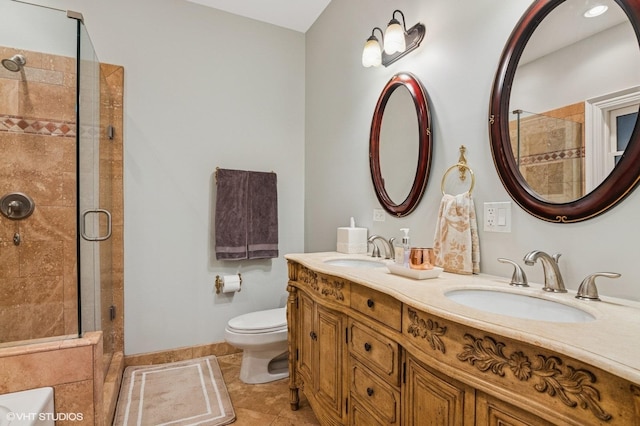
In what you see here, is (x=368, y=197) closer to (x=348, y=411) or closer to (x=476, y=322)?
(x=348, y=411)

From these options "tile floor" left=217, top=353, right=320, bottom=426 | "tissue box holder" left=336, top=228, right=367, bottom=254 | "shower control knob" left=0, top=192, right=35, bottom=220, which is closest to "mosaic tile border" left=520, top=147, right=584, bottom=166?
"tissue box holder" left=336, top=228, right=367, bottom=254

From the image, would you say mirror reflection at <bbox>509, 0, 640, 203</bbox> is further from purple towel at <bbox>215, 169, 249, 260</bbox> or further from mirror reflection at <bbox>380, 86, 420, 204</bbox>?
purple towel at <bbox>215, 169, 249, 260</bbox>

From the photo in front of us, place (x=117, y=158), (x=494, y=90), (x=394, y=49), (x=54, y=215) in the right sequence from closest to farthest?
(x=494, y=90) → (x=394, y=49) → (x=54, y=215) → (x=117, y=158)

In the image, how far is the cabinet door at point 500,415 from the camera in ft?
2.18

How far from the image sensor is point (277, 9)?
105 inches

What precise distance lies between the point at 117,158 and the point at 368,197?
6.14 feet

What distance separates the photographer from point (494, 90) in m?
1.27

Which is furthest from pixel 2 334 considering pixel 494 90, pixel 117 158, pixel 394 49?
pixel 494 90

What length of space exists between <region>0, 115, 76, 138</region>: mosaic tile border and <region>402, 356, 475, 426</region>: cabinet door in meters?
2.38

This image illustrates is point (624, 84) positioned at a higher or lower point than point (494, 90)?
lower

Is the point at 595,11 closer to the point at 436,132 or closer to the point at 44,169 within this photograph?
the point at 436,132

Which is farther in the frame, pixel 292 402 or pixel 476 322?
pixel 292 402

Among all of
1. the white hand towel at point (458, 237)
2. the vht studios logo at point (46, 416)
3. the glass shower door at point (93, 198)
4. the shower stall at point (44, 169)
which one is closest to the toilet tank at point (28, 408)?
the vht studios logo at point (46, 416)

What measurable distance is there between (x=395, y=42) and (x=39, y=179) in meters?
2.30
